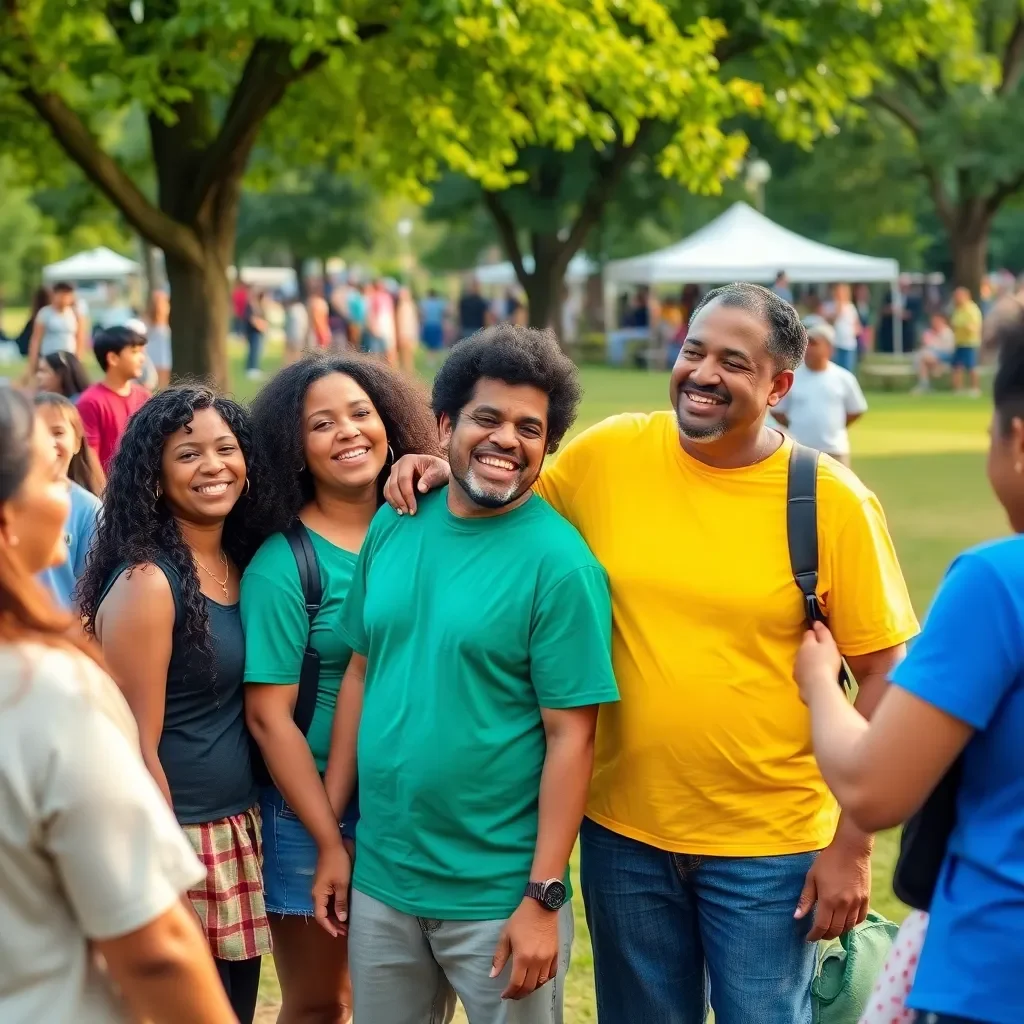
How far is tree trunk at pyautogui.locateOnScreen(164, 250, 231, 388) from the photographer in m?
14.5

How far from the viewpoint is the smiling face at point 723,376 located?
3.34 metres

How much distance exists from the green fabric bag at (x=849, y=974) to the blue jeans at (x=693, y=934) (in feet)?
0.37

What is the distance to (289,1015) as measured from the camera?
12.6 ft

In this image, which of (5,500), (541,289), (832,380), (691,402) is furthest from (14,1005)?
(541,289)

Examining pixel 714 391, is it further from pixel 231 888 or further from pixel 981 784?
pixel 231 888

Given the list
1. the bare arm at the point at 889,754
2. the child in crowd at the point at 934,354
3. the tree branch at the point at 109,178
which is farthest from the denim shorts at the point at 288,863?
the child in crowd at the point at 934,354

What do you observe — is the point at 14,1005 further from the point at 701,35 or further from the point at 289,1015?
the point at 701,35

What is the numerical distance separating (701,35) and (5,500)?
1430 cm

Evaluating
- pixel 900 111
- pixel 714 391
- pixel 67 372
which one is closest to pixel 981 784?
pixel 714 391

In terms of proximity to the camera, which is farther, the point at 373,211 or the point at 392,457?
the point at 373,211

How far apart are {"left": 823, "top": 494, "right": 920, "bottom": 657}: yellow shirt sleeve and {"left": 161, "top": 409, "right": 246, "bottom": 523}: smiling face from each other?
138cm

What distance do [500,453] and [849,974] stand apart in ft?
4.69

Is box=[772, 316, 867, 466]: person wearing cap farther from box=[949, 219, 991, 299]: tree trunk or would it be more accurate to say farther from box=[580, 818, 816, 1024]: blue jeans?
box=[949, 219, 991, 299]: tree trunk

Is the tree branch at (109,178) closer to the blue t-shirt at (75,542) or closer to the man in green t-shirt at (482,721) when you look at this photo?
the blue t-shirt at (75,542)
